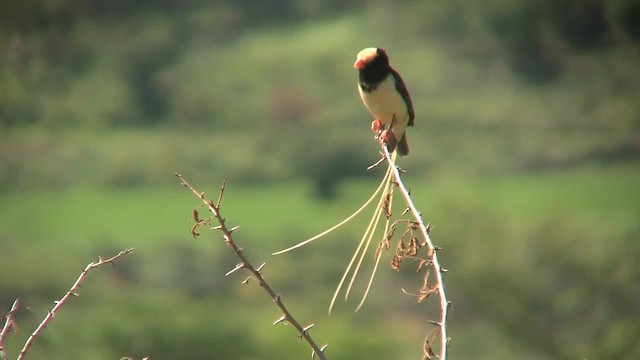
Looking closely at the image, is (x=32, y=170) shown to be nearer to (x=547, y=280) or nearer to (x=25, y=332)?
(x=25, y=332)

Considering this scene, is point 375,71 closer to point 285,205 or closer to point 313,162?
point 285,205

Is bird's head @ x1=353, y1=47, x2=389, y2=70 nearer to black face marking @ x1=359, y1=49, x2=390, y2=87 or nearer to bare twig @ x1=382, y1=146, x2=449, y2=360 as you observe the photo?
black face marking @ x1=359, y1=49, x2=390, y2=87

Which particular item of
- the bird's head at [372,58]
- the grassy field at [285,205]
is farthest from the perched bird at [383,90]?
the grassy field at [285,205]

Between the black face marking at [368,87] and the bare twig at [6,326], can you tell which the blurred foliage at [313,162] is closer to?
the black face marking at [368,87]

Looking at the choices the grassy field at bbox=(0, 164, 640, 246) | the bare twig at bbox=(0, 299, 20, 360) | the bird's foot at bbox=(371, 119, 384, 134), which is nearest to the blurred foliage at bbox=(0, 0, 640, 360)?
the grassy field at bbox=(0, 164, 640, 246)

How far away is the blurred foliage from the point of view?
10.4 meters

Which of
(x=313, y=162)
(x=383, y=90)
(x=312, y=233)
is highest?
(x=383, y=90)

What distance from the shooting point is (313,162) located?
11188 mm

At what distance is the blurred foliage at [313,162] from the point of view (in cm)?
1036

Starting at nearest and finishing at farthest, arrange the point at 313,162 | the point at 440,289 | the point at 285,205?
the point at 440,289 → the point at 285,205 → the point at 313,162

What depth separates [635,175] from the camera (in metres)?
11.6

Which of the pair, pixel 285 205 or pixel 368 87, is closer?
pixel 368 87

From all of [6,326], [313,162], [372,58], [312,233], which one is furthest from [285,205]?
[6,326]

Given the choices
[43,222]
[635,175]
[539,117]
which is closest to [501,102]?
[539,117]
